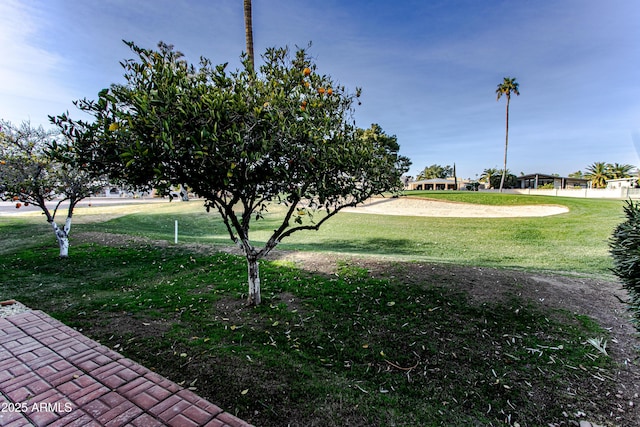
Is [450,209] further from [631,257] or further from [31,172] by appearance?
[31,172]

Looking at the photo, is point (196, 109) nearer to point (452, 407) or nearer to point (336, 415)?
point (336, 415)

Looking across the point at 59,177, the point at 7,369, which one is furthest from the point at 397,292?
the point at 59,177

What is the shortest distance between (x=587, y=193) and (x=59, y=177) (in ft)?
134

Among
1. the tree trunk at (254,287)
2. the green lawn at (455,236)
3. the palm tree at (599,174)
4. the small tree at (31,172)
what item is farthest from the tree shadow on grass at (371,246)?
the palm tree at (599,174)

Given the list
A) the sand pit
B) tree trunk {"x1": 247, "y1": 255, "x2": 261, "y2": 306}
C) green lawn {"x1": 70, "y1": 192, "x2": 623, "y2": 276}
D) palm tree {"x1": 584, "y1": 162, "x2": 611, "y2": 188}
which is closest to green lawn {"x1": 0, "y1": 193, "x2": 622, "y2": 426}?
tree trunk {"x1": 247, "y1": 255, "x2": 261, "y2": 306}

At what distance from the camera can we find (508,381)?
323 centimetres

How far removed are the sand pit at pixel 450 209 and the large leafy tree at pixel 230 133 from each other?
17600mm

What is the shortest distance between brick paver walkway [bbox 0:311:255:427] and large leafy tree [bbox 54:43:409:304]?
2066mm

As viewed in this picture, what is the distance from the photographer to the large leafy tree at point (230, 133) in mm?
3086

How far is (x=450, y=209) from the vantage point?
22031 mm

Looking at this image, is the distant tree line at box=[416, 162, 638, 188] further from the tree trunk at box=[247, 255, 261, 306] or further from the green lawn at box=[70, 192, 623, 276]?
the tree trunk at box=[247, 255, 261, 306]

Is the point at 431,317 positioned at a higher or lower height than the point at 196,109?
lower

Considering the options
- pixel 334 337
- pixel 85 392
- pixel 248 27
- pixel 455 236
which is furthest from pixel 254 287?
pixel 455 236

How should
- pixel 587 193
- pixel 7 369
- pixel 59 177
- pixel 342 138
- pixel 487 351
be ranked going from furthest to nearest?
pixel 587 193 < pixel 59 177 < pixel 342 138 < pixel 487 351 < pixel 7 369
